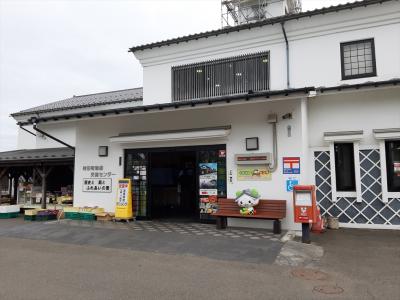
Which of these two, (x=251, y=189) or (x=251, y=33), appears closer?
(x=251, y=189)

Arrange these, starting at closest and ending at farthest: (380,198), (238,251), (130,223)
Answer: (238,251)
(380,198)
(130,223)

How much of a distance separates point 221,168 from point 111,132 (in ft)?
12.9

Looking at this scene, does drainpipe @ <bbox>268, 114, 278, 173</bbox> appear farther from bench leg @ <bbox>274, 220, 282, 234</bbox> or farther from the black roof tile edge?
bench leg @ <bbox>274, 220, 282, 234</bbox>

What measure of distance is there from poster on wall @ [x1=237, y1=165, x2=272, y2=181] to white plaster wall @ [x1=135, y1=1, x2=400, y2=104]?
2.82 metres

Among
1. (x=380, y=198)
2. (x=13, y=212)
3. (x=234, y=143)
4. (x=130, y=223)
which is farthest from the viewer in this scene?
(x=13, y=212)

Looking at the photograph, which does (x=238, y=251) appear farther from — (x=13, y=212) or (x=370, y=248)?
(x=13, y=212)

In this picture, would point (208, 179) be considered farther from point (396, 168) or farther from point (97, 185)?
point (396, 168)

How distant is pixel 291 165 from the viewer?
8383 millimetres

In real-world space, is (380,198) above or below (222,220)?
above

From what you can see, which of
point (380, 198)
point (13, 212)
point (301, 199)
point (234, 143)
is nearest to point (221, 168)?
point (234, 143)

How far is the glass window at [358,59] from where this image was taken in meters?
9.20

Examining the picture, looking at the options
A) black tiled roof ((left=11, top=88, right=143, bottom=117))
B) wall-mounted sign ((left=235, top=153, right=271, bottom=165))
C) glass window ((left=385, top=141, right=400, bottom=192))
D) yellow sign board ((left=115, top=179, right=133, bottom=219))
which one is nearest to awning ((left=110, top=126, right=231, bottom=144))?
wall-mounted sign ((left=235, top=153, right=271, bottom=165))

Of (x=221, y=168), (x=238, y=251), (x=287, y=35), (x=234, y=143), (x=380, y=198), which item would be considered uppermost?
(x=287, y=35)

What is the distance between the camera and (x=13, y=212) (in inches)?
474
